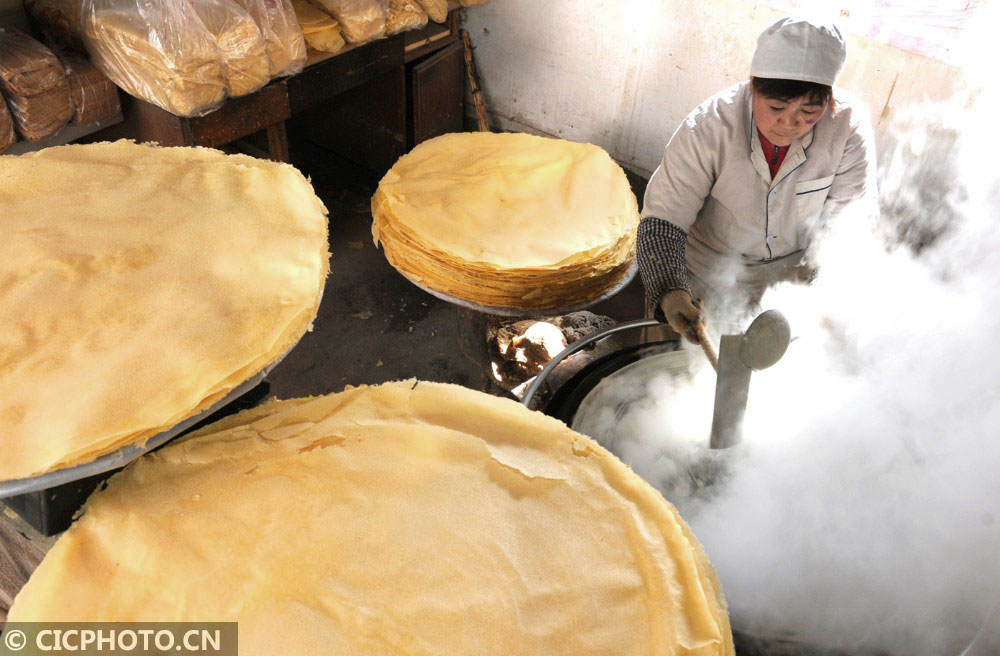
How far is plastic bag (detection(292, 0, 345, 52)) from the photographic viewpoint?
152 inches

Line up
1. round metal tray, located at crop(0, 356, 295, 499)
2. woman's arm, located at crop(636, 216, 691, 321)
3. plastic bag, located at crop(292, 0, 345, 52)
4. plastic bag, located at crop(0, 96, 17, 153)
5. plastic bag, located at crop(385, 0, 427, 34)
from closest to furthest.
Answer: round metal tray, located at crop(0, 356, 295, 499), woman's arm, located at crop(636, 216, 691, 321), plastic bag, located at crop(0, 96, 17, 153), plastic bag, located at crop(292, 0, 345, 52), plastic bag, located at crop(385, 0, 427, 34)

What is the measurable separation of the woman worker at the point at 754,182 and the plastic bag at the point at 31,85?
263cm

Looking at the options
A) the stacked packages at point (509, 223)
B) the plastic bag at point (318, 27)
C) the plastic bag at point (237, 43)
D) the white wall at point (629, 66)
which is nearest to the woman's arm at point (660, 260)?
the stacked packages at point (509, 223)

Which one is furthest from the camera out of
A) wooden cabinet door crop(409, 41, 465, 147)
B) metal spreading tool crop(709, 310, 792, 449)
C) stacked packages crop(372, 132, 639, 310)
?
wooden cabinet door crop(409, 41, 465, 147)

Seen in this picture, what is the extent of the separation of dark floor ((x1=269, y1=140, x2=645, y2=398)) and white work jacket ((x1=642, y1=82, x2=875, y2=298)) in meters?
1.52

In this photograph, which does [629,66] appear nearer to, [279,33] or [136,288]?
[279,33]

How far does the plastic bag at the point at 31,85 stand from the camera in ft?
9.90

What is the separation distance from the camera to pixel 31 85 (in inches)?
120

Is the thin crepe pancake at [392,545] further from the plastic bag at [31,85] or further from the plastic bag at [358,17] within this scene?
Answer: the plastic bag at [358,17]

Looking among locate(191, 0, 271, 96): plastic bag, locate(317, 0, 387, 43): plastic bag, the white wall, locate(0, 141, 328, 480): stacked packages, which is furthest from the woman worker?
locate(317, 0, 387, 43): plastic bag

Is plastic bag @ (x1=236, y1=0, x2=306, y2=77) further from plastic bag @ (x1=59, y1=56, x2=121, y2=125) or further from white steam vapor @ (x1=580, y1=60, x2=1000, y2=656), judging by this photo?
white steam vapor @ (x1=580, y1=60, x2=1000, y2=656)

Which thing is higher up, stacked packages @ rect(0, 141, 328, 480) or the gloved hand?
stacked packages @ rect(0, 141, 328, 480)

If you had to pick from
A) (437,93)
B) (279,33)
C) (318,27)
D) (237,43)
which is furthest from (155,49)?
(437,93)

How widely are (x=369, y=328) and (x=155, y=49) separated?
1.90 m
